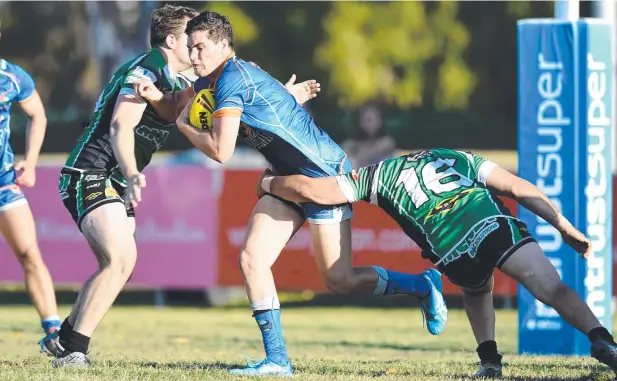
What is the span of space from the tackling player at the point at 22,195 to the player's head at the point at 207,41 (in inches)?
79.8

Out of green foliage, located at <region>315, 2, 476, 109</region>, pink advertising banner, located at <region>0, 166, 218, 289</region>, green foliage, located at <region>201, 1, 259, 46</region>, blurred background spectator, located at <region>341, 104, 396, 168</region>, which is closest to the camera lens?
pink advertising banner, located at <region>0, 166, 218, 289</region>

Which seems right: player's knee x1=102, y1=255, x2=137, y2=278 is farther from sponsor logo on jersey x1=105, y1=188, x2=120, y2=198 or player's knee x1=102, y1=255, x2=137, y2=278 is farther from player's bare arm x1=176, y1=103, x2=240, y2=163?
player's bare arm x1=176, y1=103, x2=240, y2=163

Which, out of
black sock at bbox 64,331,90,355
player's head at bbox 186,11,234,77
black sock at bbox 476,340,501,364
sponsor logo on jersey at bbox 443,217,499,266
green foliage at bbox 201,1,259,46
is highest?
player's head at bbox 186,11,234,77

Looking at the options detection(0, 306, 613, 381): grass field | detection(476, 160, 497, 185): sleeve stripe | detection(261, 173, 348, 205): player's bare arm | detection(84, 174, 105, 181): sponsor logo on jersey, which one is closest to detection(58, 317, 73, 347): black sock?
detection(0, 306, 613, 381): grass field

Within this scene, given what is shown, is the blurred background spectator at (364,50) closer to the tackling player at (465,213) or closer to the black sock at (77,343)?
the black sock at (77,343)

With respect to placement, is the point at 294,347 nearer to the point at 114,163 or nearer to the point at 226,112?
the point at 114,163

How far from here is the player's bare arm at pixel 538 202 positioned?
6.76 meters

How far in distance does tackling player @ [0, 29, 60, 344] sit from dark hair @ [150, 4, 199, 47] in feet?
4.65

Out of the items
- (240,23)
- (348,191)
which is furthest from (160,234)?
(240,23)

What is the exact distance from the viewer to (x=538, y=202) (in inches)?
267

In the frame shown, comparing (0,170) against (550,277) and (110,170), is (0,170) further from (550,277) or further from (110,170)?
(550,277)

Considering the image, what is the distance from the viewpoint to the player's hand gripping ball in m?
7.11

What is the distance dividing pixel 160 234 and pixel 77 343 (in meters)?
6.21

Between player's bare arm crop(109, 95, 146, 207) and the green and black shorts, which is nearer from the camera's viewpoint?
player's bare arm crop(109, 95, 146, 207)
